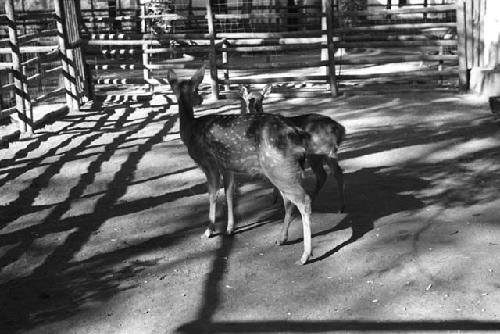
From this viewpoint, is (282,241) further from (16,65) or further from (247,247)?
(16,65)

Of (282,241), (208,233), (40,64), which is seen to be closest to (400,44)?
(40,64)

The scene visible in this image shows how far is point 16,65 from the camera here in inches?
449

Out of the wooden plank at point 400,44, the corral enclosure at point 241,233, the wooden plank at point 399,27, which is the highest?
the wooden plank at point 399,27

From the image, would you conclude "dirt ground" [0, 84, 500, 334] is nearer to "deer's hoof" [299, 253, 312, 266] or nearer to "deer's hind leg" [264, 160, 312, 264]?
"deer's hoof" [299, 253, 312, 266]

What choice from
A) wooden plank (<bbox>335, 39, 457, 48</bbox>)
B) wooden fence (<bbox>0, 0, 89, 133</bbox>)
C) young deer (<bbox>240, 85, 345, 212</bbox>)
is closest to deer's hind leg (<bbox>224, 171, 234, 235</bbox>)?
young deer (<bbox>240, 85, 345, 212</bbox>)

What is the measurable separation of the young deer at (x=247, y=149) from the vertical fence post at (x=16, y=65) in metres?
5.50

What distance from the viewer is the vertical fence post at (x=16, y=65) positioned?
11.3 metres

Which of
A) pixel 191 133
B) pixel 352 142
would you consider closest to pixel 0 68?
pixel 352 142

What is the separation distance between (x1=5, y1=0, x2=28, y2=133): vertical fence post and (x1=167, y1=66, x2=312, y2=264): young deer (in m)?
5.50

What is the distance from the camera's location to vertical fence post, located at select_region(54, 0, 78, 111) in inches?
534

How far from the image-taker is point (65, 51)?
1379 cm

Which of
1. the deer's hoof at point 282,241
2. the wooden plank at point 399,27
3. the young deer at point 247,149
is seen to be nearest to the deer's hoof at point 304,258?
the young deer at point 247,149

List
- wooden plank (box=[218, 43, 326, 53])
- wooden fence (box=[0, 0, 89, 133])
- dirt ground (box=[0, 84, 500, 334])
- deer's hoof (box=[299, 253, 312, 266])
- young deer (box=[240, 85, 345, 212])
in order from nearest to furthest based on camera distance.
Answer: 1. dirt ground (box=[0, 84, 500, 334])
2. deer's hoof (box=[299, 253, 312, 266])
3. young deer (box=[240, 85, 345, 212])
4. wooden fence (box=[0, 0, 89, 133])
5. wooden plank (box=[218, 43, 326, 53])

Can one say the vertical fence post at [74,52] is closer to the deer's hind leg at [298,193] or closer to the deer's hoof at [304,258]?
the deer's hind leg at [298,193]
